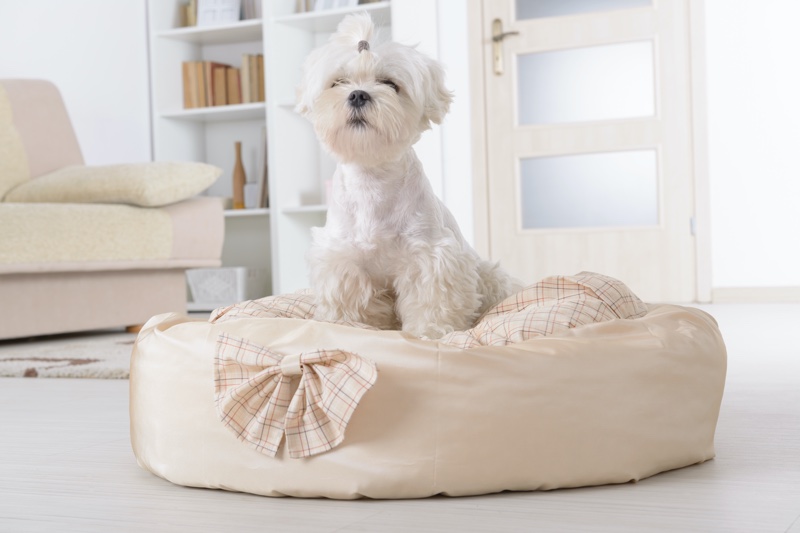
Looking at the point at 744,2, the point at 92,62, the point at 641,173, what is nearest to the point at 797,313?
the point at 641,173

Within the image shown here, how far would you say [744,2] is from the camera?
176 inches

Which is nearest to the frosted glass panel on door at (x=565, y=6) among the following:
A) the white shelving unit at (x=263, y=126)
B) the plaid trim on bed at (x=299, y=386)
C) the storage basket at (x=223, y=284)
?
the white shelving unit at (x=263, y=126)

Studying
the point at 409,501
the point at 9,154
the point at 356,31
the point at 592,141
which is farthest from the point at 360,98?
the point at 592,141

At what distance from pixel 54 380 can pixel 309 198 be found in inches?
97.5

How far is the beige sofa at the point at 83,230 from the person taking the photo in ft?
10.5

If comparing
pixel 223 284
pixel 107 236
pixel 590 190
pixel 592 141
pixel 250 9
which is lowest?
pixel 223 284

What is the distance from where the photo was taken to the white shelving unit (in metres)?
4.64

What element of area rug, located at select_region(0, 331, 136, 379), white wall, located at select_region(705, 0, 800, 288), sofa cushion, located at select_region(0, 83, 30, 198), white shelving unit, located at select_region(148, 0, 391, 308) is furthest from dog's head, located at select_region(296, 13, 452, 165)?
white wall, located at select_region(705, 0, 800, 288)

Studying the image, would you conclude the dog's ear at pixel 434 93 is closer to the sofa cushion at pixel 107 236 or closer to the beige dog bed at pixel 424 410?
the beige dog bed at pixel 424 410

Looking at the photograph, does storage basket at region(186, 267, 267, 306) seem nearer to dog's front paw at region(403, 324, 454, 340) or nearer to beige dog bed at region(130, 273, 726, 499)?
dog's front paw at region(403, 324, 454, 340)

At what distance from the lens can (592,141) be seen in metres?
4.53

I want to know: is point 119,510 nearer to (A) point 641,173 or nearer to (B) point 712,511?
(B) point 712,511

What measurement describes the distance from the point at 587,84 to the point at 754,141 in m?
0.83

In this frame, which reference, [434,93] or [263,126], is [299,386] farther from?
[263,126]
